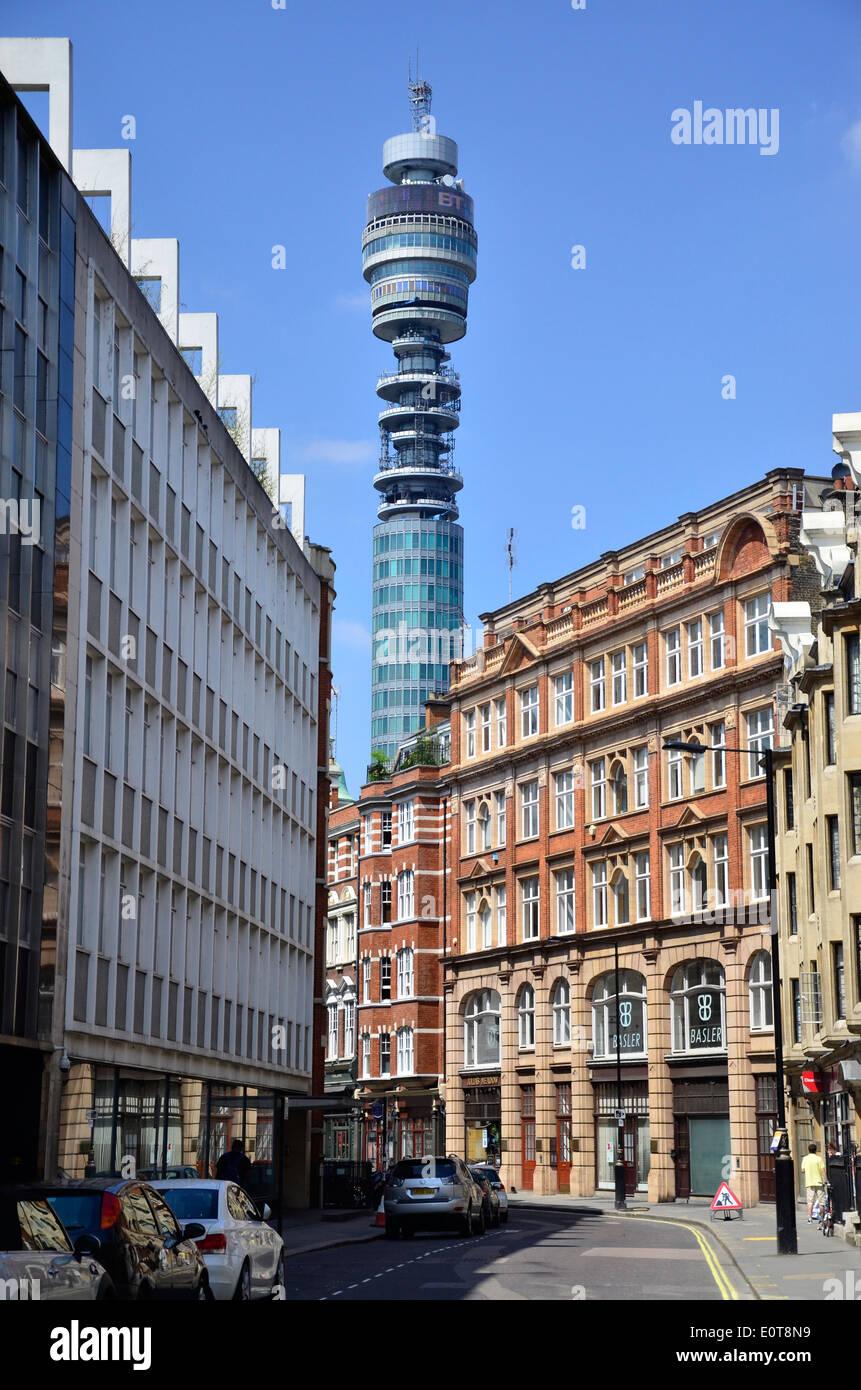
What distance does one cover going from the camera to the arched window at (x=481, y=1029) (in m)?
77.5

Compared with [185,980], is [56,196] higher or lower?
higher

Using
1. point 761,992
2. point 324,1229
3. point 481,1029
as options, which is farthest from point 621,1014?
point 324,1229

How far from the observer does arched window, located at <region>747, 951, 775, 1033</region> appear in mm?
58188

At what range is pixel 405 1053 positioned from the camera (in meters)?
86.4

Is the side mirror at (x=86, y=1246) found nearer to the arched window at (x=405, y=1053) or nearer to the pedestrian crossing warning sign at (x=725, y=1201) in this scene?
the pedestrian crossing warning sign at (x=725, y=1201)

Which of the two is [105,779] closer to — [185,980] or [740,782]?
[185,980]

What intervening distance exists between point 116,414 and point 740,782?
3095 cm

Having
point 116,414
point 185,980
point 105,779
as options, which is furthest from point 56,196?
point 185,980

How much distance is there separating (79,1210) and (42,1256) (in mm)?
2405

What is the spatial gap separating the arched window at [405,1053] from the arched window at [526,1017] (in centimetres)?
1192

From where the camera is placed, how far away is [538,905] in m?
74.2

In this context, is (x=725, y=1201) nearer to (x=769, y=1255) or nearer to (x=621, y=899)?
(x=769, y=1255)

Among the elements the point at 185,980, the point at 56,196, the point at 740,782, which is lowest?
the point at 185,980
